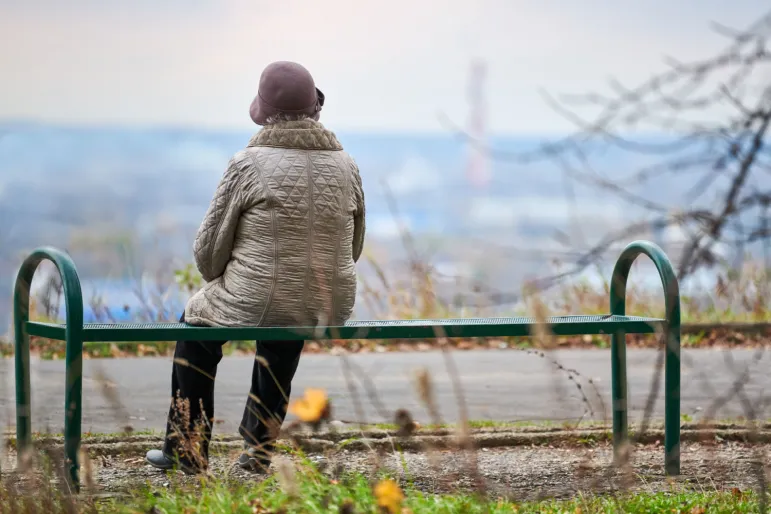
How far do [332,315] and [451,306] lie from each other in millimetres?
5610

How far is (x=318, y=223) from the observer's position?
4277 mm

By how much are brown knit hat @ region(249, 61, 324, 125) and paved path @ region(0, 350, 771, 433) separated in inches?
69.4

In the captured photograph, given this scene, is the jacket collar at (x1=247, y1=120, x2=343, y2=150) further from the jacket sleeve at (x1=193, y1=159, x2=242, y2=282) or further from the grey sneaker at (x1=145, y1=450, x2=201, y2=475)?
the grey sneaker at (x1=145, y1=450, x2=201, y2=475)

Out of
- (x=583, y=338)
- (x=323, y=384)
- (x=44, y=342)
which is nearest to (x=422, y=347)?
(x=583, y=338)

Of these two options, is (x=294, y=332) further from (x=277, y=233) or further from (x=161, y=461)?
(x=161, y=461)

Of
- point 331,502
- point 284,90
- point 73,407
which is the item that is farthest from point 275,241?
point 331,502

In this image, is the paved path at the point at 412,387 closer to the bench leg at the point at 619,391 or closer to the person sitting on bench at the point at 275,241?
the bench leg at the point at 619,391

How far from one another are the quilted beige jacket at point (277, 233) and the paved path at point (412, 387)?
1427 mm

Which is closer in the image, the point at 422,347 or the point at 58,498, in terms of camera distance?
the point at 58,498

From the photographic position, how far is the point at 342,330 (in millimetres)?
4129

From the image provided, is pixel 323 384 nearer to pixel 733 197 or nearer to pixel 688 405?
pixel 688 405

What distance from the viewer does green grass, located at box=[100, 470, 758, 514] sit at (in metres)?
3.10

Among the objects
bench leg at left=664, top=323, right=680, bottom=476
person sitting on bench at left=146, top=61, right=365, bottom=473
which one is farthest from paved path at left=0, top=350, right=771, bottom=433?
person sitting on bench at left=146, top=61, right=365, bottom=473

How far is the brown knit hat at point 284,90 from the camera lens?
4305 millimetres
